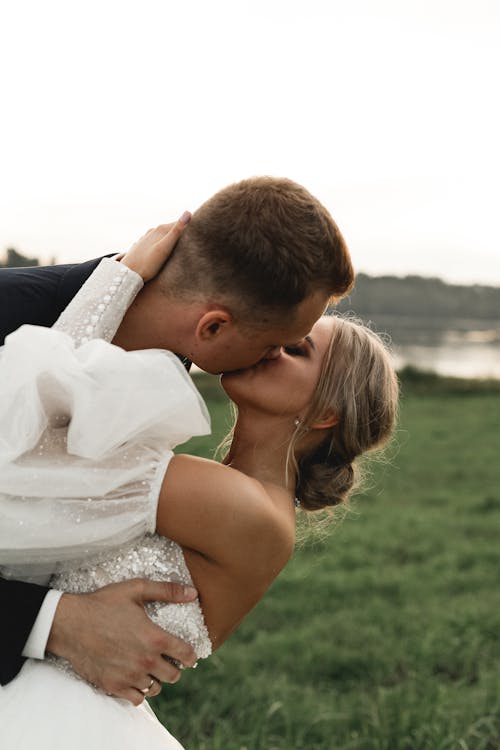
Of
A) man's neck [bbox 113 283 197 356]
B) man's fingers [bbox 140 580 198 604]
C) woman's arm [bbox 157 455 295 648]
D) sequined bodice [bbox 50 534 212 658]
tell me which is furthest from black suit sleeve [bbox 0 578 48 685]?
man's neck [bbox 113 283 197 356]

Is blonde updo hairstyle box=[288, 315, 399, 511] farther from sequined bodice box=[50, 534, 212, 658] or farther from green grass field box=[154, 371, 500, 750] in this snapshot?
green grass field box=[154, 371, 500, 750]

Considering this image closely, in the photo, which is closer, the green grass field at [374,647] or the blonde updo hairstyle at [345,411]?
the blonde updo hairstyle at [345,411]

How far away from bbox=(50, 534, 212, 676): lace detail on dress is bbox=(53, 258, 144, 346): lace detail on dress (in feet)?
1.85

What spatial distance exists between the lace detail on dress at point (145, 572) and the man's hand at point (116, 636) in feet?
0.08

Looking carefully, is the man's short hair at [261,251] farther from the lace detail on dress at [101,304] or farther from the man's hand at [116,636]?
the man's hand at [116,636]

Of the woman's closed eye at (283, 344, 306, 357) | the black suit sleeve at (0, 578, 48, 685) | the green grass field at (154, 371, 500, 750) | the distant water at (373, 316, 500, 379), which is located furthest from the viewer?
the distant water at (373, 316, 500, 379)

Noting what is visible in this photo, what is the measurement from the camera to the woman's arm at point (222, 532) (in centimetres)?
238

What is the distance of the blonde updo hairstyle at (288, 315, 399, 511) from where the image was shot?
116 inches

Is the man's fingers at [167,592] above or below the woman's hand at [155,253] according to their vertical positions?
below

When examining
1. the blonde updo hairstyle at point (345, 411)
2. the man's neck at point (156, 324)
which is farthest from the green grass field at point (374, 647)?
the man's neck at point (156, 324)

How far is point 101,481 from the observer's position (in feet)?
7.51

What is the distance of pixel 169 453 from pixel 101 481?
21cm

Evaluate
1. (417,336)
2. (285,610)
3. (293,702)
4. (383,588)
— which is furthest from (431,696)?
(417,336)

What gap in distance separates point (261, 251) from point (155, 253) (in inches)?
14.0
